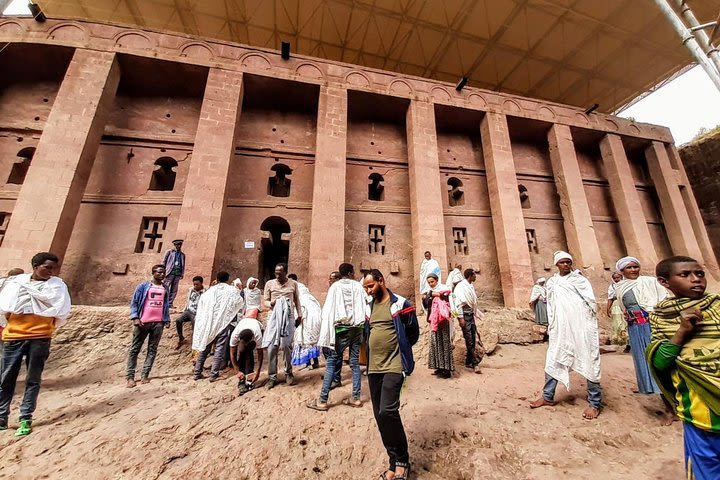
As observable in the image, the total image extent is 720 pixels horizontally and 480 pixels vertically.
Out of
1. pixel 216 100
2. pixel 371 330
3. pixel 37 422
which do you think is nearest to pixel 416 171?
pixel 216 100

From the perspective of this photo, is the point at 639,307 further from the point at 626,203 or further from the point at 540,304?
the point at 626,203

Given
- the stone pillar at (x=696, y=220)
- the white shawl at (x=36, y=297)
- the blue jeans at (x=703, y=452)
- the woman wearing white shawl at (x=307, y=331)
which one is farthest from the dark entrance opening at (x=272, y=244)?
the stone pillar at (x=696, y=220)

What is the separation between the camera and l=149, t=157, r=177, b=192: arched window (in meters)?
10.2

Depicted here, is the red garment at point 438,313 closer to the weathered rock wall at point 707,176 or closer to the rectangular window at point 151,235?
the rectangular window at point 151,235

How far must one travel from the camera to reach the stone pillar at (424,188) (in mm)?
9977

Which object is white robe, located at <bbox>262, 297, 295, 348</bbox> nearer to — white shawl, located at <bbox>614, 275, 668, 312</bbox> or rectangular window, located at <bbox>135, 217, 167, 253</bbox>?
white shawl, located at <bbox>614, 275, 668, 312</bbox>

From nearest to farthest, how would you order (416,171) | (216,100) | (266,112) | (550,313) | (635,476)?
(635,476) → (550,313) → (216,100) → (416,171) → (266,112)

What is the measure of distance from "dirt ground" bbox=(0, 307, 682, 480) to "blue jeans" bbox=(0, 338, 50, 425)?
0.29 m

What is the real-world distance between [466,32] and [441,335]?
49.3ft

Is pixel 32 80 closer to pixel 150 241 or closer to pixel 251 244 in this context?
pixel 150 241

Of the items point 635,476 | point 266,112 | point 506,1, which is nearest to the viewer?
point 635,476

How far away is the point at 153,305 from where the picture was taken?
5.11m

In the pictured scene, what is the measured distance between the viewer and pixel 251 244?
9.67 m

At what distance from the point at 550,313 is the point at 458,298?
170 cm
